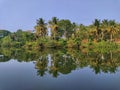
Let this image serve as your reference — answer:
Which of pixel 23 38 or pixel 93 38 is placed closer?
pixel 93 38

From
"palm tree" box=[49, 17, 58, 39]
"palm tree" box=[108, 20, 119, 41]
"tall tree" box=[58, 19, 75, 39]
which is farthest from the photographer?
"tall tree" box=[58, 19, 75, 39]

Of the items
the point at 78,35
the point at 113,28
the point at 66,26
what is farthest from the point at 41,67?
the point at 66,26

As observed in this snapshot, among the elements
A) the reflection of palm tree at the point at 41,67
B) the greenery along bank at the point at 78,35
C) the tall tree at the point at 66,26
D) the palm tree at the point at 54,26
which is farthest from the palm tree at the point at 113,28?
the reflection of palm tree at the point at 41,67

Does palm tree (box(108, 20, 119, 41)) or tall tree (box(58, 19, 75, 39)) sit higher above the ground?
tall tree (box(58, 19, 75, 39))

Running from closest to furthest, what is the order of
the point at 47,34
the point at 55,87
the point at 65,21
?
the point at 55,87
the point at 47,34
the point at 65,21

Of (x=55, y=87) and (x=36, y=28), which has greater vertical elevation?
(x=36, y=28)

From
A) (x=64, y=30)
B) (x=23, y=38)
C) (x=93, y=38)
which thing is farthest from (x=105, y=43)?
(x=23, y=38)

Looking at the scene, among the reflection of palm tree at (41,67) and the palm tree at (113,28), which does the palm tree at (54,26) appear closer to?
the palm tree at (113,28)

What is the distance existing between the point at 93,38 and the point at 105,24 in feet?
19.7

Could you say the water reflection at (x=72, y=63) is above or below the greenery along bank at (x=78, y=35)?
below

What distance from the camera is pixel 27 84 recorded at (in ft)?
52.1

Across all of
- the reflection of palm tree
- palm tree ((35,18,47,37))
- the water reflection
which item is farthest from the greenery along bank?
the reflection of palm tree

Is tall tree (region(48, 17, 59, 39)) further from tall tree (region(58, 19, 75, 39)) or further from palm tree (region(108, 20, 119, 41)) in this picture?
palm tree (region(108, 20, 119, 41))

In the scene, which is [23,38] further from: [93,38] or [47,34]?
[93,38]
